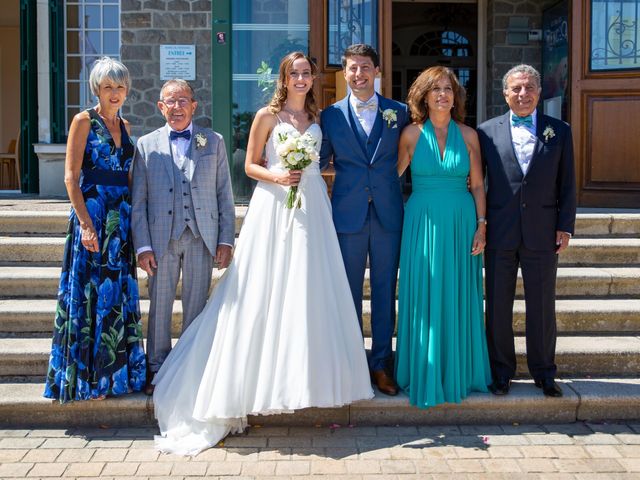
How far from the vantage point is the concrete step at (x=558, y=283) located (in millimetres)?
5328

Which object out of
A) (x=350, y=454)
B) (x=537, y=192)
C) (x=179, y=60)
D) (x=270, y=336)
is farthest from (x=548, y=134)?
(x=179, y=60)

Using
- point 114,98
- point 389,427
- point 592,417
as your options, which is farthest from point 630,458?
point 114,98

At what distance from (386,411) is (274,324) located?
35.0 inches

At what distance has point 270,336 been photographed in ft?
13.1

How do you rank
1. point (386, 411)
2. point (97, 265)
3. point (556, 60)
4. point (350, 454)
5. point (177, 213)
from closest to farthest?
point (350, 454), point (97, 265), point (177, 213), point (386, 411), point (556, 60)

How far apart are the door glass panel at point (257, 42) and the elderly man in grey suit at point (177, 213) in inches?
137

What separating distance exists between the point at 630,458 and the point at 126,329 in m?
2.83

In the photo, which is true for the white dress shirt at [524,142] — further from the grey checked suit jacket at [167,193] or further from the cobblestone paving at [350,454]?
the grey checked suit jacket at [167,193]

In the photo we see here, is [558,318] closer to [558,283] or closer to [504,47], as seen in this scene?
[558,283]

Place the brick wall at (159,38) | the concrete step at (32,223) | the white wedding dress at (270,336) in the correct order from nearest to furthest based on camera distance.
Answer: the white wedding dress at (270,336)
the concrete step at (32,223)
the brick wall at (159,38)

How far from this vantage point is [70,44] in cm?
943

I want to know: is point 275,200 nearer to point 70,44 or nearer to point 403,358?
point 403,358

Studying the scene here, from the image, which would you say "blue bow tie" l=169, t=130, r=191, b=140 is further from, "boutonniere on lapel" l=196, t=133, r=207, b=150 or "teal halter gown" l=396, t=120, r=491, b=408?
"teal halter gown" l=396, t=120, r=491, b=408

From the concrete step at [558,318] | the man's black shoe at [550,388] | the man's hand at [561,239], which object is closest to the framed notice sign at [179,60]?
the concrete step at [558,318]
